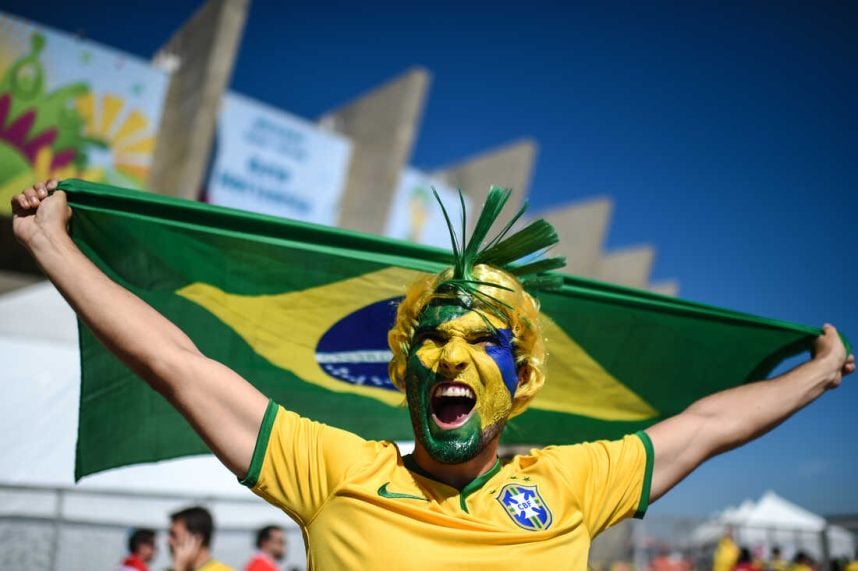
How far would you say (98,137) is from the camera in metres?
13.8

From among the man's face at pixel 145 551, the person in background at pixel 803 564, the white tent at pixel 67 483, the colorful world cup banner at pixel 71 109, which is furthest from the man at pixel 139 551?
the person in background at pixel 803 564

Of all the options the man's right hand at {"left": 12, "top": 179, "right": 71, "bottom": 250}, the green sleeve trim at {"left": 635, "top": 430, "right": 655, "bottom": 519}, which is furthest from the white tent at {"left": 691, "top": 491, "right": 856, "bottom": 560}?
the man's right hand at {"left": 12, "top": 179, "right": 71, "bottom": 250}

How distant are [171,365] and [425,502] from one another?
0.80 metres

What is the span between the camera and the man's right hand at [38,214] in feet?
7.14

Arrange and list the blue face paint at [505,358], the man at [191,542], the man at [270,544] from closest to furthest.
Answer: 1. the blue face paint at [505,358]
2. the man at [191,542]
3. the man at [270,544]

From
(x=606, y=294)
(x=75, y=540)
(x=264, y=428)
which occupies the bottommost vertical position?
(x=75, y=540)

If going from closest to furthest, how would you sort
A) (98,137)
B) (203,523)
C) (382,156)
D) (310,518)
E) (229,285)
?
(310,518) < (229,285) < (203,523) < (98,137) < (382,156)

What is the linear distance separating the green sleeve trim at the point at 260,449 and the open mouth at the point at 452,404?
479 mm

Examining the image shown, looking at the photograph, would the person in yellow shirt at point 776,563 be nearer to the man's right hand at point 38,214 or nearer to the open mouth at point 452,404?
the open mouth at point 452,404

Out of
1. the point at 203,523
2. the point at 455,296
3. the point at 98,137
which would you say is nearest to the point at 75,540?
the point at 203,523

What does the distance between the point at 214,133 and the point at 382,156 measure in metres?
4.49

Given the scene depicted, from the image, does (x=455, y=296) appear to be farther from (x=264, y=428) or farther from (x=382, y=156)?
(x=382, y=156)

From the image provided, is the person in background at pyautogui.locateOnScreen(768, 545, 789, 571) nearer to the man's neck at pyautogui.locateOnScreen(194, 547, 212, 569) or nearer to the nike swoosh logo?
the man's neck at pyautogui.locateOnScreen(194, 547, 212, 569)

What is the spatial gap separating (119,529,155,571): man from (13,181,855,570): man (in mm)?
4977
